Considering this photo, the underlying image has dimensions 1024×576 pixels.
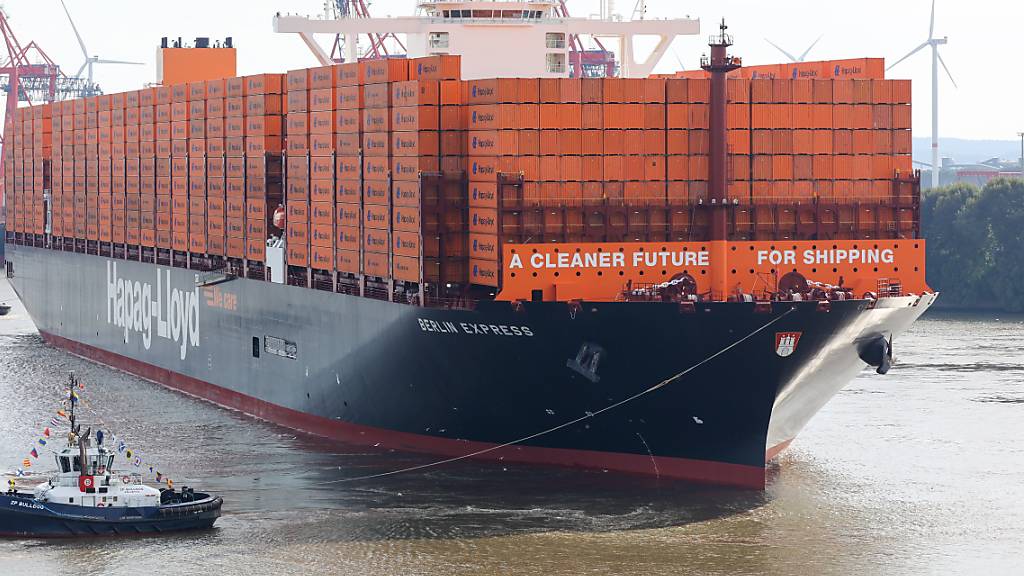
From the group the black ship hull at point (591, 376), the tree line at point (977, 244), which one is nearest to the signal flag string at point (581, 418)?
the black ship hull at point (591, 376)

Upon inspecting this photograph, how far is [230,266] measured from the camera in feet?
185

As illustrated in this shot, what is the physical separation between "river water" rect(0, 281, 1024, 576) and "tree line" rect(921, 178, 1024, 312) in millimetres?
48615

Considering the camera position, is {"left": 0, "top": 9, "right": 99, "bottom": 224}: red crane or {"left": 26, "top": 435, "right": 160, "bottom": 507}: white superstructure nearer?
{"left": 26, "top": 435, "right": 160, "bottom": 507}: white superstructure

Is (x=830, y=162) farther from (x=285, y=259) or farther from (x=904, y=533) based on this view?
(x=285, y=259)

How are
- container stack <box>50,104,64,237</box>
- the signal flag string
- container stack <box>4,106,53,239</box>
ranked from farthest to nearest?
container stack <box>4,106,53,239</box>
container stack <box>50,104,64,237</box>
the signal flag string

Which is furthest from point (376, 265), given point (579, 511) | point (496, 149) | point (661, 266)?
point (579, 511)

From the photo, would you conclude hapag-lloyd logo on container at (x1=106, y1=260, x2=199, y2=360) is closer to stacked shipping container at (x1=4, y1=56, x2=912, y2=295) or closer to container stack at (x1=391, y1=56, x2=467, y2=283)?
stacked shipping container at (x1=4, y1=56, x2=912, y2=295)

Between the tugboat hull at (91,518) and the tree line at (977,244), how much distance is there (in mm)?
71697

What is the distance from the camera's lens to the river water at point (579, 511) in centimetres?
3534

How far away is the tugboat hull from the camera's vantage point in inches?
1500

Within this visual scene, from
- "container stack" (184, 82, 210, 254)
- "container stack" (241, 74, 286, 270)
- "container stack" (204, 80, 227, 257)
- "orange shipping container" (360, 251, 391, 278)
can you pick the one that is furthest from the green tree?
"orange shipping container" (360, 251, 391, 278)

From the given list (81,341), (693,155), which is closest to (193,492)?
(693,155)

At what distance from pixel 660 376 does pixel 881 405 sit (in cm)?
1758

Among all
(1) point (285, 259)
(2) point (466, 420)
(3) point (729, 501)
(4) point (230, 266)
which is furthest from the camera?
(4) point (230, 266)
